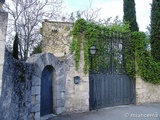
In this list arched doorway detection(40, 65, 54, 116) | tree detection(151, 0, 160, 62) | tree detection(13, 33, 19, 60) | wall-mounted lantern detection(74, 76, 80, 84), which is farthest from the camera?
tree detection(13, 33, 19, 60)

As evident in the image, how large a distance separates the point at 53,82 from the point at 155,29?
7472 mm

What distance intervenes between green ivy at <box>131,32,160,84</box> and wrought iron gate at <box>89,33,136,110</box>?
0.51 m

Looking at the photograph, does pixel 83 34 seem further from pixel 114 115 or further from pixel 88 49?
pixel 114 115

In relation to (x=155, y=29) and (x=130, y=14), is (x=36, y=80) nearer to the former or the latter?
(x=130, y=14)

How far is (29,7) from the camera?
10.4 metres

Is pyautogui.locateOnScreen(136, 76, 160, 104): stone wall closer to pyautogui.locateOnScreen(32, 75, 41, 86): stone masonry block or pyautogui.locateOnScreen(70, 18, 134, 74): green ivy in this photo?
pyautogui.locateOnScreen(70, 18, 134, 74): green ivy

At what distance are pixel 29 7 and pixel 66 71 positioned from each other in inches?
225

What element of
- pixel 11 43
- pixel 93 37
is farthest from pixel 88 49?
pixel 11 43

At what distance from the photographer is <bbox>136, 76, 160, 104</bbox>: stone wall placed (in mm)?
8688

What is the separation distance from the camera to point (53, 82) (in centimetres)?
621

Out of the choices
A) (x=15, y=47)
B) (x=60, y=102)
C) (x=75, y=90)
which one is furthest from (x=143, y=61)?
(x=15, y=47)

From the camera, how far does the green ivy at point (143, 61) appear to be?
8758 millimetres

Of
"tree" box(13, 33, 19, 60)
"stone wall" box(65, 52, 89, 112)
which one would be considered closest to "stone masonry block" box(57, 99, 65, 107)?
"stone wall" box(65, 52, 89, 112)

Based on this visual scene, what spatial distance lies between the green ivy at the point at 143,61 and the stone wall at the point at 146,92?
25 centimetres
